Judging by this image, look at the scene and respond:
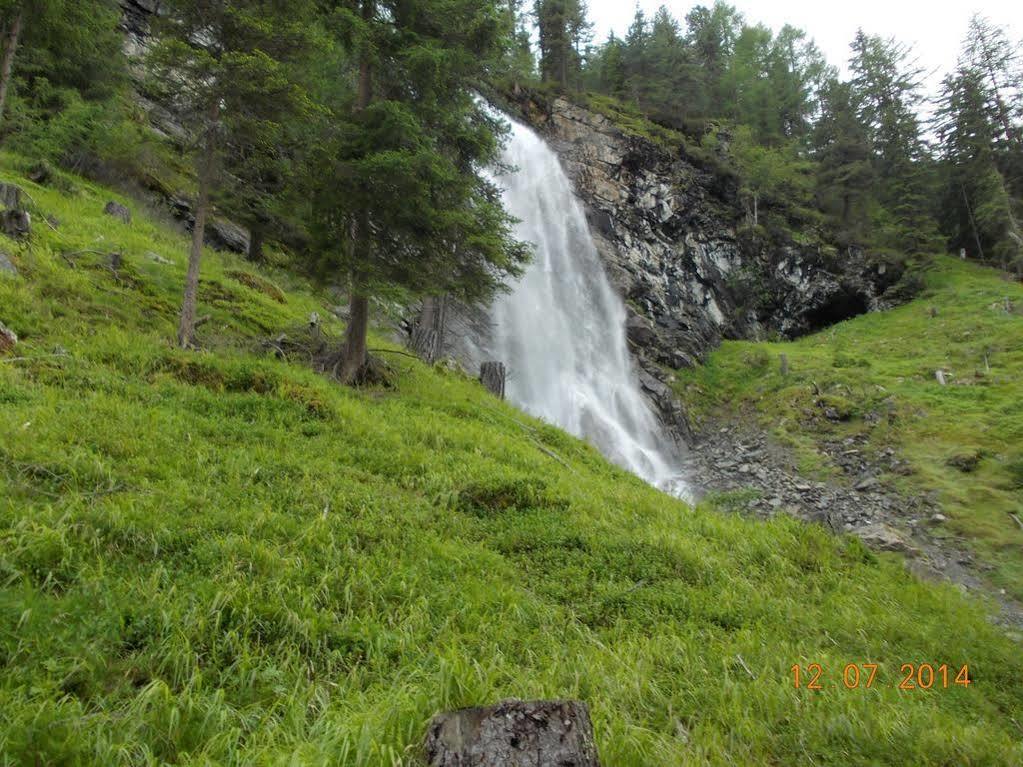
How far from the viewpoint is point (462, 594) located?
4.55 meters

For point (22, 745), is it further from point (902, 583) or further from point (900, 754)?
point (902, 583)

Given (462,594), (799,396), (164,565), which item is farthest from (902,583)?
(799,396)

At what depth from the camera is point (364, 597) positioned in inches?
167

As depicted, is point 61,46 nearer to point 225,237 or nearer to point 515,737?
point 225,237

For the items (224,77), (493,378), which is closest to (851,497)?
(493,378)

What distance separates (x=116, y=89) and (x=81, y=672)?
22.9 m

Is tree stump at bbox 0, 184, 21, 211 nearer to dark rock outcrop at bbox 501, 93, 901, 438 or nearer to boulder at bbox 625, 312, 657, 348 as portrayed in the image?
boulder at bbox 625, 312, 657, 348

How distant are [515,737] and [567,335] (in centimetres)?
2492

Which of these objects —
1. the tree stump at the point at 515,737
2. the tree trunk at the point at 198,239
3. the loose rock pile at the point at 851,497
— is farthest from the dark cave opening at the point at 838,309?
the tree stump at the point at 515,737

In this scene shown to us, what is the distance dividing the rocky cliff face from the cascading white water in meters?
2.36

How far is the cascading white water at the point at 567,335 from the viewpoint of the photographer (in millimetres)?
22250

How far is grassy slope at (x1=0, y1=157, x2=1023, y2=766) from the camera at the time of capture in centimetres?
286
